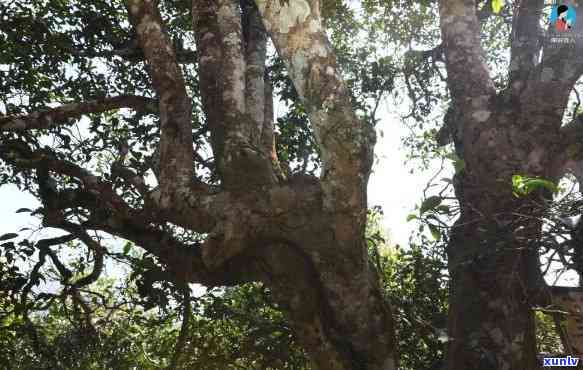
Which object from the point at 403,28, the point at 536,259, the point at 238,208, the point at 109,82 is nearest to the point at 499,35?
the point at 403,28

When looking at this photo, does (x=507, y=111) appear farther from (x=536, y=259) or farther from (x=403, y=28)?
(x=403, y=28)

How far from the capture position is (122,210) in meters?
3.29

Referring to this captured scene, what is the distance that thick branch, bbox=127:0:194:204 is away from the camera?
3076 millimetres

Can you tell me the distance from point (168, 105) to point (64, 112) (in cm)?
98

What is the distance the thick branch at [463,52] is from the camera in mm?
3961

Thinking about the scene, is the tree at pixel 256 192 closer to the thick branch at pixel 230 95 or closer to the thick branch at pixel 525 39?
the thick branch at pixel 230 95

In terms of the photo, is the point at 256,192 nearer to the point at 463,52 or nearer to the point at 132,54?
the point at 463,52

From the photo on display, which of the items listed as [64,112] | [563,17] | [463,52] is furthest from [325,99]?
[563,17]

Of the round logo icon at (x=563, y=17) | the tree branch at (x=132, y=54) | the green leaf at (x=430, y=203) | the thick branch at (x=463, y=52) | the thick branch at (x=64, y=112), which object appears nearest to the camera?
the green leaf at (x=430, y=203)

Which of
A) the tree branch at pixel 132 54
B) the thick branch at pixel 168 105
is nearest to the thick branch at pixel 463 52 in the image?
the thick branch at pixel 168 105

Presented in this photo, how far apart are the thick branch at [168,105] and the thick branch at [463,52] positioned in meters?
2.30

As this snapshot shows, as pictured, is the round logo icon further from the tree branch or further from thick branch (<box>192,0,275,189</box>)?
→ the tree branch

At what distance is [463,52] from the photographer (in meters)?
4.16

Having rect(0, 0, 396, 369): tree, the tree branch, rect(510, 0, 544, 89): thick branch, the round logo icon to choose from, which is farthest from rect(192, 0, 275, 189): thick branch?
the round logo icon
